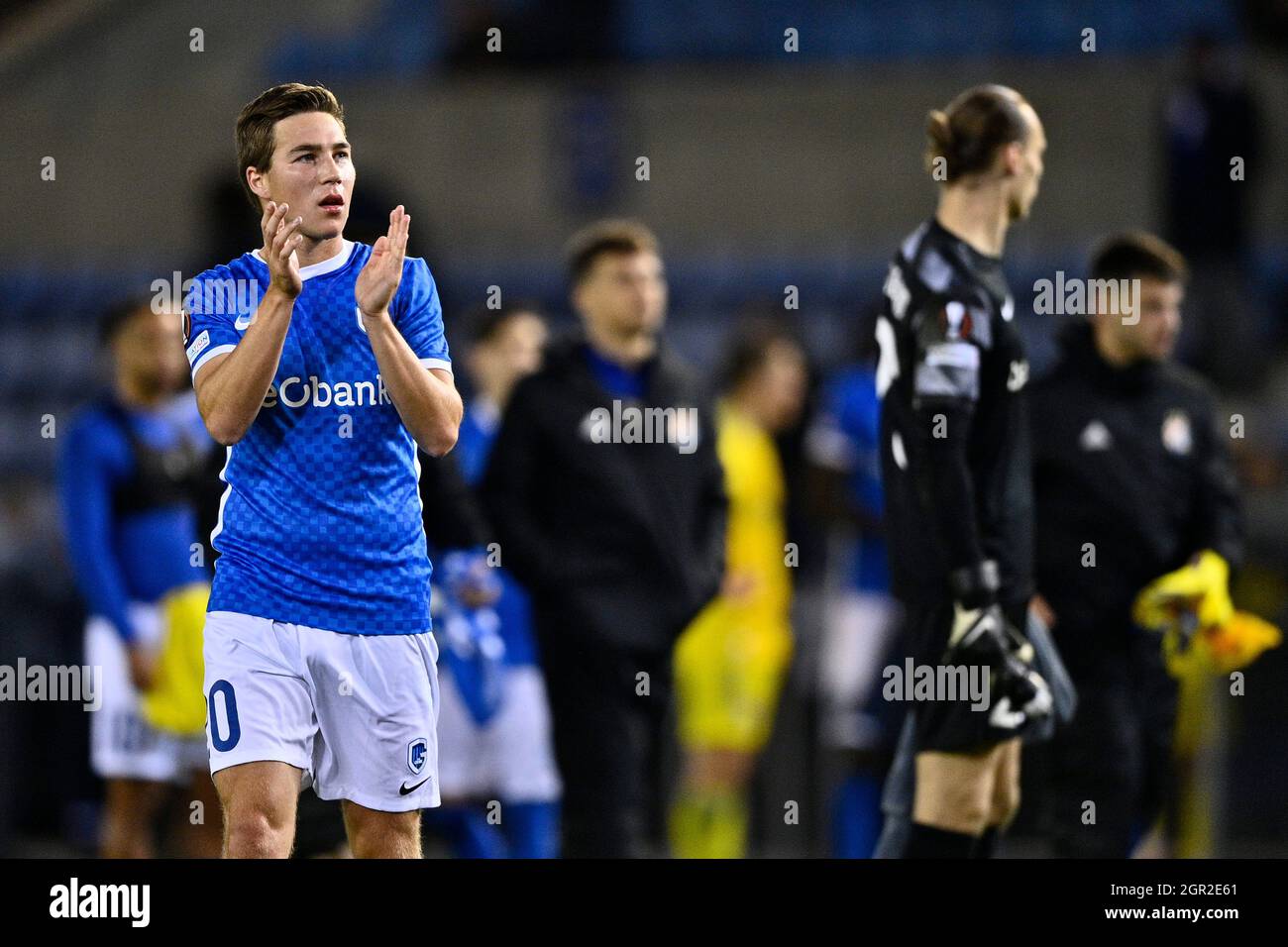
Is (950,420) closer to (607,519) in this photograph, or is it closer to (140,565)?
(607,519)

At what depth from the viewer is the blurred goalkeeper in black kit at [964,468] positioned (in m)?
4.92

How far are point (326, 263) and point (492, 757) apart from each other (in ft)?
11.5

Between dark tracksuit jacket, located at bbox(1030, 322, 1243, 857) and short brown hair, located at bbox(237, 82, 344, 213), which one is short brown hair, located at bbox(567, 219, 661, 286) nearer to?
dark tracksuit jacket, located at bbox(1030, 322, 1243, 857)

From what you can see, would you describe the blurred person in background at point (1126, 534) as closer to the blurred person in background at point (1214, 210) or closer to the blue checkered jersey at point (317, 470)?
the blue checkered jersey at point (317, 470)

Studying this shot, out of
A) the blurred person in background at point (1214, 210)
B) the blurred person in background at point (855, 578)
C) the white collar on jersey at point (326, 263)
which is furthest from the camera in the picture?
the blurred person in background at point (1214, 210)

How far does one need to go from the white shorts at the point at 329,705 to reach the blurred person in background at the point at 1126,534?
2.34 metres

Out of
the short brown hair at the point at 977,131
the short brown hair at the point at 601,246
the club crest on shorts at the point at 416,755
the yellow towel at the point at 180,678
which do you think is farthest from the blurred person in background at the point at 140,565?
the short brown hair at the point at 977,131

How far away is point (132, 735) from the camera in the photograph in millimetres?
7184

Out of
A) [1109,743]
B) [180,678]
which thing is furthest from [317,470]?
[180,678]

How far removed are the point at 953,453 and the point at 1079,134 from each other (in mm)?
9668

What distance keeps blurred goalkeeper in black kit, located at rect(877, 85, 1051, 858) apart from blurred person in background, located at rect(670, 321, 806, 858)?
3.74 metres

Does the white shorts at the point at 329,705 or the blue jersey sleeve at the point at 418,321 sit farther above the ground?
the blue jersey sleeve at the point at 418,321

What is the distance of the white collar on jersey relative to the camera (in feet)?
13.7
